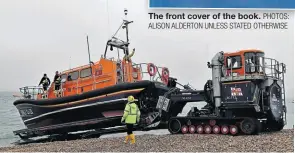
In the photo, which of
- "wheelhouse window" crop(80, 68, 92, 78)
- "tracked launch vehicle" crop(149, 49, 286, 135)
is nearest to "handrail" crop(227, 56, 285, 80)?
"tracked launch vehicle" crop(149, 49, 286, 135)

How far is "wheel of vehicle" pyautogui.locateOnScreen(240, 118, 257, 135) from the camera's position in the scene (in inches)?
324

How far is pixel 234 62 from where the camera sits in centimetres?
896

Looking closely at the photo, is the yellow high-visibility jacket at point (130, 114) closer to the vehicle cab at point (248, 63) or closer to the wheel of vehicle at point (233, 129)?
the wheel of vehicle at point (233, 129)

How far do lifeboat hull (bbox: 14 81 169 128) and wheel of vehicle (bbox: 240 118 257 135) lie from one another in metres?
2.59

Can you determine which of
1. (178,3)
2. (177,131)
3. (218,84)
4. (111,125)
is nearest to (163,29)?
(178,3)

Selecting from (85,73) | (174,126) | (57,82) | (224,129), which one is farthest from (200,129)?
(57,82)

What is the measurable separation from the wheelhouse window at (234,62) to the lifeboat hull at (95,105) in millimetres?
2056

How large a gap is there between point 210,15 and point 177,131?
4.75 metres

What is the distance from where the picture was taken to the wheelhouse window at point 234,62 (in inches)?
350

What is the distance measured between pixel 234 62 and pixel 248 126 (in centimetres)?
158

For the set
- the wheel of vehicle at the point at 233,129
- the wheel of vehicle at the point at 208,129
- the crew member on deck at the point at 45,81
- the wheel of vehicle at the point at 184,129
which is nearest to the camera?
the wheel of vehicle at the point at 233,129

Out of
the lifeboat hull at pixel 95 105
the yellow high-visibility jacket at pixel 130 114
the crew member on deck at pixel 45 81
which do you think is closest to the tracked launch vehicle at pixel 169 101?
the lifeboat hull at pixel 95 105

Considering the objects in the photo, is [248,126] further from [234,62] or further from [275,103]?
[234,62]

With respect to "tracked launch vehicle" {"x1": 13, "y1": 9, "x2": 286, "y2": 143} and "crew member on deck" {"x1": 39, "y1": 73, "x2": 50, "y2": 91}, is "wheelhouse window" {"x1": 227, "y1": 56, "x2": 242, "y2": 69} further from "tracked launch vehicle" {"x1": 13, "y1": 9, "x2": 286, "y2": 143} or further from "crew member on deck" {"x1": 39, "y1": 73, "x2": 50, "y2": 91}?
"crew member on deck" {"x1": 39, "y1": 73, "x2": 50, "y2": 91}
